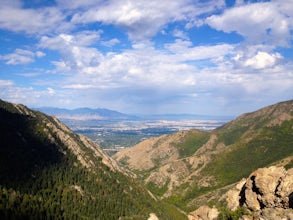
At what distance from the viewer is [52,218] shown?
18762 cm

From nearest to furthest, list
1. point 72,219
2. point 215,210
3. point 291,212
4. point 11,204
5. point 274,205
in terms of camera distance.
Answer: point 291,212 → point 274,205 → point 215,210 → point 11,204 → point 72,219

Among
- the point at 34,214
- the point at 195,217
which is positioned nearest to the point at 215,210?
the point at 195,217

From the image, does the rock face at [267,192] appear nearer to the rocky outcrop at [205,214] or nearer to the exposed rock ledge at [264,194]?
the exposed rock ledge at [264,194]

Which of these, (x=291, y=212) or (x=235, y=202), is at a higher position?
(x=291, y=212)

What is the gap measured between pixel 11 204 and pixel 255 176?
4913 inches

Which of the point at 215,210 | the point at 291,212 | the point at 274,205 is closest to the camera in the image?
the point at 291,212

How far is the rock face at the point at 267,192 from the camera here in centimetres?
11175

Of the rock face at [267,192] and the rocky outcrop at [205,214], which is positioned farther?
the rocky outcrop at [205,214]

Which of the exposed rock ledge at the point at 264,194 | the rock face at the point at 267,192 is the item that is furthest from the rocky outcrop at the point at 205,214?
the rock face at the point at 267,192

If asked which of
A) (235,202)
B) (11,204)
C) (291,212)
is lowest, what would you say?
(11,204)

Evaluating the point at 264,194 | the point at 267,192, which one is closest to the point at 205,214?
the point at 264,194

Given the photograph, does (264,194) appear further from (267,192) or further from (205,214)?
(205,214)

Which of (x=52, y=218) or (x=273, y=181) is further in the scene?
(x=52, y=218)

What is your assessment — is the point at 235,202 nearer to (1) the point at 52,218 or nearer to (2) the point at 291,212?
(2) the point at 291,212
